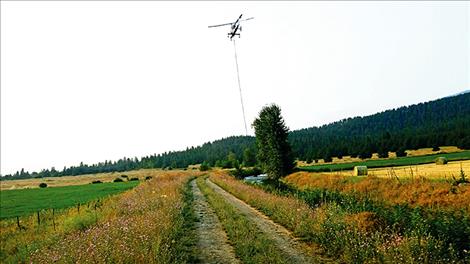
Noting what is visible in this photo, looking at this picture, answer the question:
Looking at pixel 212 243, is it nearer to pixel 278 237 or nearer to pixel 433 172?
pixel 278 237

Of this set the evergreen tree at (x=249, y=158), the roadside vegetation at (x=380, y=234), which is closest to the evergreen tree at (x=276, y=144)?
the roadside vegetation at (x=380, y=234)

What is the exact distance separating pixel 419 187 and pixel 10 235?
96.0ft

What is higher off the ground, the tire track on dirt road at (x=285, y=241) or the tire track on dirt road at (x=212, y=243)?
the tire track on dirt road at (x=212, y=243)

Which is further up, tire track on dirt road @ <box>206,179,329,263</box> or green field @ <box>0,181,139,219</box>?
green field @ <box>0,181,139,219</box>

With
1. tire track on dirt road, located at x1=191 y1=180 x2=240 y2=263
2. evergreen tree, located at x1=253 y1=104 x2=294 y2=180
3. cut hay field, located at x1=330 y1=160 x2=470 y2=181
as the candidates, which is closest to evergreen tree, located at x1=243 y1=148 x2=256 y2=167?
evergreen tree, located at x1=253 y1=104 x2=294 y2=180

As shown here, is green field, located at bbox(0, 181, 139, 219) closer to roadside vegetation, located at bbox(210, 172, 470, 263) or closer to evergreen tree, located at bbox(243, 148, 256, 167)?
roadside vegetation, located at bbox(210, 172, 470, 263)

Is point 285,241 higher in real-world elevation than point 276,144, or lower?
lower

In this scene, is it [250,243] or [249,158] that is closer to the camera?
[250,243]

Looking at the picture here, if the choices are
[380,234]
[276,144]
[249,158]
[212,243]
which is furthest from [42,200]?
[249,158]

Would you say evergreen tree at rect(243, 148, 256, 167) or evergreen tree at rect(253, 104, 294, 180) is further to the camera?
evergreen tree at rect(243, 148, 256, 167)

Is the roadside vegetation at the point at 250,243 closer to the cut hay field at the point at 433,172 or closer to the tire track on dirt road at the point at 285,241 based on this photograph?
the tire track on dirt road at the point at 285,241

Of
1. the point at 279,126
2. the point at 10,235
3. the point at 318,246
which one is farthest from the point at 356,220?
the point at 279,126

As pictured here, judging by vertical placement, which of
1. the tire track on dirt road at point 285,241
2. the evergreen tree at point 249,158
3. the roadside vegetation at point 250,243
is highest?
the evergreen tree at point 249,158

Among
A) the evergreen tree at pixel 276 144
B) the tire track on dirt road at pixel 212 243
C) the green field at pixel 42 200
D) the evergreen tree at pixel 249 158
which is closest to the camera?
the tire track on dirt road at pixel 212 243
